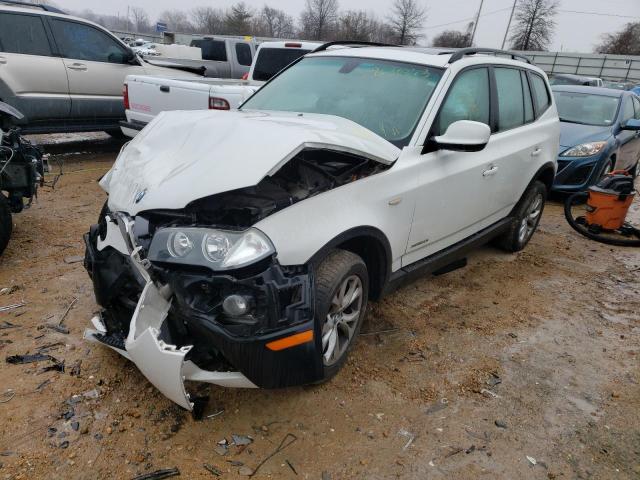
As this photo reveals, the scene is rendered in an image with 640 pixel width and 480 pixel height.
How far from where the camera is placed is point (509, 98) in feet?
14.0

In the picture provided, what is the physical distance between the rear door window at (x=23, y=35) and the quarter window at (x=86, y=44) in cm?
21

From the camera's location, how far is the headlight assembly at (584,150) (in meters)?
7.11

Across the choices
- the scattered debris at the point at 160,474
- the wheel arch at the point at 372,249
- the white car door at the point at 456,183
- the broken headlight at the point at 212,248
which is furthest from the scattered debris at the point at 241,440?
the white car door at the point at 456,183

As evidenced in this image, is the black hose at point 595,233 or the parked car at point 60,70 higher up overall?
the parked car at point 60,70

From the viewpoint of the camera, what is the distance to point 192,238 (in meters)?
2.19

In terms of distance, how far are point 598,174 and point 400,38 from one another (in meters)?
53.2

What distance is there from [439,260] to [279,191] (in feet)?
5.32

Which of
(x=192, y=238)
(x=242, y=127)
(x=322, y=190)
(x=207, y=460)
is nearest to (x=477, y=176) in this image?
(x=322, y=190)

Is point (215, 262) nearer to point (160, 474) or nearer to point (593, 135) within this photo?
point (160, 474)

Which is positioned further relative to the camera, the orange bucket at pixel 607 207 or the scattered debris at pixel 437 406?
the orange bucket at pixel 607 207

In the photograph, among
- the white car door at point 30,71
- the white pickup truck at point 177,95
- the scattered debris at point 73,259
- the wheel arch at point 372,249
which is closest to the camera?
the wheel arch at point 372,249

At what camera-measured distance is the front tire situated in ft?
7.94

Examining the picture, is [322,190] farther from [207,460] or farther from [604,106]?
[604,106]

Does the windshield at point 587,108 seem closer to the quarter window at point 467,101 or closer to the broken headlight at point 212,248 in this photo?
the quarter window at point 467,101
